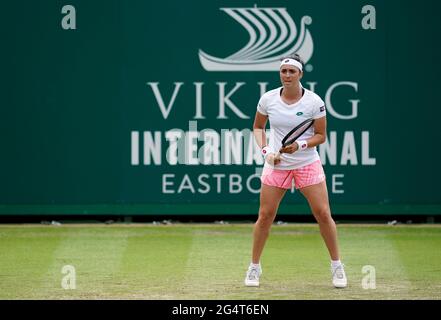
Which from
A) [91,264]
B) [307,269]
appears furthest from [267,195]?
[91,264]

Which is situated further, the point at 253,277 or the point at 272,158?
the point at 253,277

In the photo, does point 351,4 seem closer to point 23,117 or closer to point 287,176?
point 23,117

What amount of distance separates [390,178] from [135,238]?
9.55 feet

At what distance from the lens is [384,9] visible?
45.3ft

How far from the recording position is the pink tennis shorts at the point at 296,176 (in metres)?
9.52

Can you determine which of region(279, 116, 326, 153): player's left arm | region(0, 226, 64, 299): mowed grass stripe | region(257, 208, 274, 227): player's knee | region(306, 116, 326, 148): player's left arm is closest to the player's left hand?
region(279, 116, 326, 153): player's left arm

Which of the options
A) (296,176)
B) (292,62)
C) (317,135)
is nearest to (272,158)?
(296,176)

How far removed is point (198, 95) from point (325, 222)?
472cm

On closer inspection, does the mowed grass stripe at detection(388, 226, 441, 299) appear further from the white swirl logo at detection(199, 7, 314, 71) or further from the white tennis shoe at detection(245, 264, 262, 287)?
the white swirl logo at detection(199, 7, 314, 71)

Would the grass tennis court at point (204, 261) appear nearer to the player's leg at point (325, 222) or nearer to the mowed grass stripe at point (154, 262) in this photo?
the mowed grass stripe at point (154, 262)

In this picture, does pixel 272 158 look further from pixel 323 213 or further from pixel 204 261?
→ pixel 204 261

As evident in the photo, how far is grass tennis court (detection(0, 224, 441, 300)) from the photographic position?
30.7ft

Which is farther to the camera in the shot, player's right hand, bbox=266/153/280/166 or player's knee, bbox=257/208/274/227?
player's knee, bbox=257/208/274/227

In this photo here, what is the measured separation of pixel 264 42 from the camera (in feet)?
45.5
